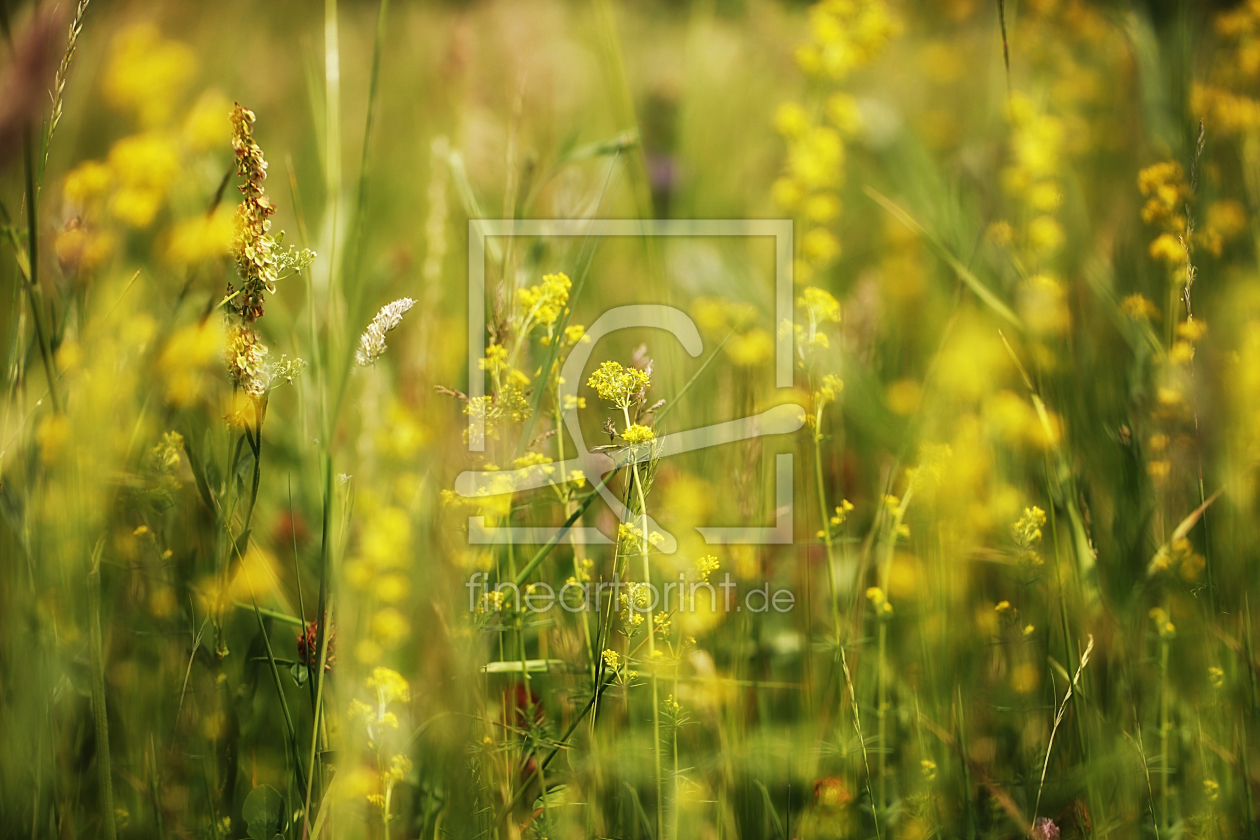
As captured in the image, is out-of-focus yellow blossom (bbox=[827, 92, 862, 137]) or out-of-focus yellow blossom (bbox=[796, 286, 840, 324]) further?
out-of-focus yellow blossom (bbox=[827, 92, 862, 137])

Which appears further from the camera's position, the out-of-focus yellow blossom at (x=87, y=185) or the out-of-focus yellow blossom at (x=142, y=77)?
the out-of-focus yellow blossom at (x=142, y=77)

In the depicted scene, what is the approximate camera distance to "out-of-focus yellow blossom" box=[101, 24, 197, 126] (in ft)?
6.36

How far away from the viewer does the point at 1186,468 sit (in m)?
1.22

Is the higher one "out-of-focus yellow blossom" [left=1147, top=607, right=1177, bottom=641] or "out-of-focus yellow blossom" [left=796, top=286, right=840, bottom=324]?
"out-of-focus yellow blossom" [left=796, top=286, right=840, bottom=324]

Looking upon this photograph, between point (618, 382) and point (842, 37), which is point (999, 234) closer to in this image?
point (842, 37)

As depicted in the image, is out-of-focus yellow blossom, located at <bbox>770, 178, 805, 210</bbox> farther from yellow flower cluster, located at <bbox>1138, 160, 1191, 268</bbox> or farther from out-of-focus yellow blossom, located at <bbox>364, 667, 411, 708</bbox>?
out-of-focus yellow blossom, located at <bbox>364, 667, 411, 708</bbox>

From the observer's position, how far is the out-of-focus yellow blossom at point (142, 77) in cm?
194

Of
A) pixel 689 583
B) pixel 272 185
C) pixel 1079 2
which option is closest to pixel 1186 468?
pixel 689 583

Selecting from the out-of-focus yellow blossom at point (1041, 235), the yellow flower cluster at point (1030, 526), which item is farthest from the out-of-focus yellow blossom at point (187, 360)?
the out-of-focus yellow blossom at point (1041, 235)

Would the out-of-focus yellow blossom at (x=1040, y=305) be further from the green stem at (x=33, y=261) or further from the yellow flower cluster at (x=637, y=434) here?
the green stem at (x=33, y=261)

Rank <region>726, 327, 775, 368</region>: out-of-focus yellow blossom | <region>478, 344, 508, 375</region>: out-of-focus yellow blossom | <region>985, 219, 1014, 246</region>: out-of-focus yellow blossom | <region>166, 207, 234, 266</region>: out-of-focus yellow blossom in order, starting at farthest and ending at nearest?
<region>985, 219, 1014, 246</region>: out-of-focus yellow blossom, <region>726, 327, 775, 368</region>: out-of-focus yellow blossom, <region>478, 344, 508, 375</region>: out-of-focus yellow blossom, <region>166, 207, 234, 266</region>: out-of-focus yellow blossom

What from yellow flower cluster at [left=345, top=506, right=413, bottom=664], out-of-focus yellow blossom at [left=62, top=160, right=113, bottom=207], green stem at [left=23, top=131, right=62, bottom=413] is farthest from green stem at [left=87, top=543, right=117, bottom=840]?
out-of-focus yellow blossom at [left=62, top=160, right=113, bottom=207]

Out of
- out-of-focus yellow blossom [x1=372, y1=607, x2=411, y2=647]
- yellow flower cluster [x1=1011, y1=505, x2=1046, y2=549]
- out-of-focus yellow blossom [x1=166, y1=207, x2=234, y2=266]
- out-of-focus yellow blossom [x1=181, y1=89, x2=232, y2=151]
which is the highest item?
out-of-focus yellow blossom [x1=181, y1=89, x2=232, y2=151]

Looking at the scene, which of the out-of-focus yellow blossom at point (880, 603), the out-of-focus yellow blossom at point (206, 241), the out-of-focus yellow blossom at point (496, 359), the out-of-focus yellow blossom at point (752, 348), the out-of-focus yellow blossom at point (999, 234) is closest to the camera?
the out-of-focus yellow blossom at point (206, 241)
